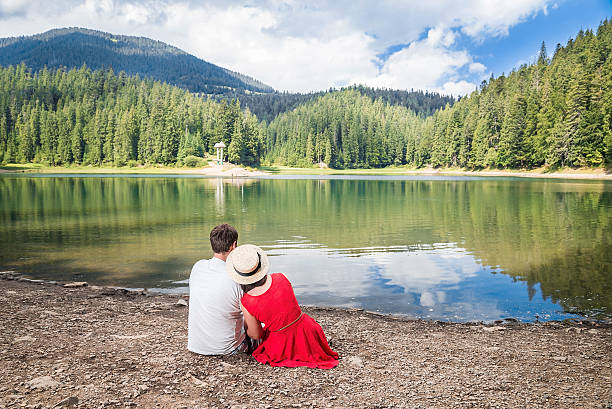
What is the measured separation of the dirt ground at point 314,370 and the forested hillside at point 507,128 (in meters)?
78.3

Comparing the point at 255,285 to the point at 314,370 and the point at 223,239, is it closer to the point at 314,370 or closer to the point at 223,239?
the point at 223,239

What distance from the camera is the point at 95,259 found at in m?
15.3

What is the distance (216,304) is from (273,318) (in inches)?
30.0

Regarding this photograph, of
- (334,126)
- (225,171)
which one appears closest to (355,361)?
(225,171)

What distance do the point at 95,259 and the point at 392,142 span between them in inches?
6328

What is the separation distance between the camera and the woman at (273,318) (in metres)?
5.41

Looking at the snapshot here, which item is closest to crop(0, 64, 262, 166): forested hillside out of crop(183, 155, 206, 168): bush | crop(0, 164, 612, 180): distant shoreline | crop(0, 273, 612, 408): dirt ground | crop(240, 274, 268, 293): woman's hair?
crop(183, 155, 206, 168): bush

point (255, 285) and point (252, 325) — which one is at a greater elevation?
point (255, 285)

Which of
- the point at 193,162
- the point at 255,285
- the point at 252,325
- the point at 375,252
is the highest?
the point at 193,162

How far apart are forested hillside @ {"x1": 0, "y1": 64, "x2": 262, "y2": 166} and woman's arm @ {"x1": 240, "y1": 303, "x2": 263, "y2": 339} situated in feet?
366

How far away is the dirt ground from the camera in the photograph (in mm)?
4898

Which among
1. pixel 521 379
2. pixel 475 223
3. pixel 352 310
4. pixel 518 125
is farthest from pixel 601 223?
pixel 518 125

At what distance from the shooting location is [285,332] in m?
5.80

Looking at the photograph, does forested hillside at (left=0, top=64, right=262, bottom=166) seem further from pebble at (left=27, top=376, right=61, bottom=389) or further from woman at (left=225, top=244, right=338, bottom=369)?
pebble at (left=27, top=376, right=61, bottom=389)
